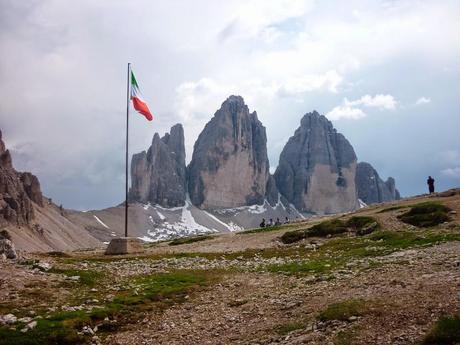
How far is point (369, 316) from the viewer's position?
14484 mm

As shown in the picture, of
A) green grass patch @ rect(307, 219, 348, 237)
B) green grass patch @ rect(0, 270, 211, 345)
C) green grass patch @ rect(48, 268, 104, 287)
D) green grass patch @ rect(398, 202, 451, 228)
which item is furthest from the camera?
green grass patch @ rect(307, 219, 348, 237)

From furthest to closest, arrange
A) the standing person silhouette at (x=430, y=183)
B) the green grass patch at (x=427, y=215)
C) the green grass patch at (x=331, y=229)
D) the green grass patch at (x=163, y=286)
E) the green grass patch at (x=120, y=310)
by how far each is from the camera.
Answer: the standing person silhouette at (x=430, y=183) < the green grass patch at (x=331, y=229) < the green grass patch at (x=427, y=215) < the green grass patch at (x=163, y=286) < the green grass patch at (x=120, y=310)

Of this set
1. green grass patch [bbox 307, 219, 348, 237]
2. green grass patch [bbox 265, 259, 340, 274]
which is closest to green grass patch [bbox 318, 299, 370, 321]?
green grass patch [bbox 265, 259, 340, 274]

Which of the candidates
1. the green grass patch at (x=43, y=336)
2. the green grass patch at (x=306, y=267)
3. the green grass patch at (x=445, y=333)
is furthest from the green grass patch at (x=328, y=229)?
the green grass patch at (x=445, y=333)

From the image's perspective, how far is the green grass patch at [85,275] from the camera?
80.6 feet

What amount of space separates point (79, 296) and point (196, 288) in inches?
207

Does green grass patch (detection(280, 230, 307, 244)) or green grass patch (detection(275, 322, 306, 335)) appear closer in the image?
green grass patch (detection(275, 322, 306, 335))

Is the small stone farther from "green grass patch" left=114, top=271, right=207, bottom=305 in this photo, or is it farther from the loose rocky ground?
"green grass patch" left=114, top=271, right=207, bottom=305

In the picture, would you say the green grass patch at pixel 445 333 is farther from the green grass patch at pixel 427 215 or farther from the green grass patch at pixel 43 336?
the green grass patch at pixel 427 215

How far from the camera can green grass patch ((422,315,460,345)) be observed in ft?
38.4

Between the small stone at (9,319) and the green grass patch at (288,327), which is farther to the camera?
the small stone at (9,319)

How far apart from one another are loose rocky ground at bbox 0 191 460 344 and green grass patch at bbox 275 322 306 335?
Answer: 33 millimetres

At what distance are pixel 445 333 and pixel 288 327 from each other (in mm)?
4860

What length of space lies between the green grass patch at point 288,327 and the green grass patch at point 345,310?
2.15ft
